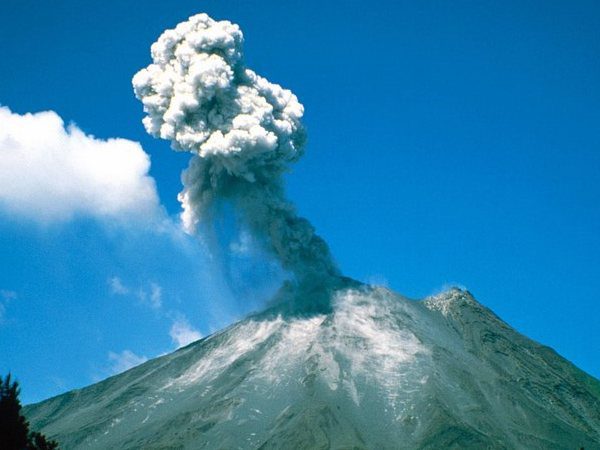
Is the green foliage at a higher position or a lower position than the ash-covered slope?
lower

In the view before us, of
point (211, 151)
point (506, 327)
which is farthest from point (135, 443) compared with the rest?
point (506, 327)

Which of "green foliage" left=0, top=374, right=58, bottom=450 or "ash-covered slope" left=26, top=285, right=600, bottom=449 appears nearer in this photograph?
"green foliage" left=0, top=374, right=58, bottom=450

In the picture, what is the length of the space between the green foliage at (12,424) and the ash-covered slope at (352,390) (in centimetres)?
5635

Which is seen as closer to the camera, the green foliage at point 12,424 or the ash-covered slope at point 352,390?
the green foliage at point 12,424

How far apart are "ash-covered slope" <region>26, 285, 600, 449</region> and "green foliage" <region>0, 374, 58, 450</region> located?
5635 centimetres

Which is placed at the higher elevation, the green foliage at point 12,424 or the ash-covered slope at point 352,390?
the ash-covered slope at point 352,390

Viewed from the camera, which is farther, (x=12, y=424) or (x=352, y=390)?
(x=352, y=390)

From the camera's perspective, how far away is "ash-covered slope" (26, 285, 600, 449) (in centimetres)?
7838

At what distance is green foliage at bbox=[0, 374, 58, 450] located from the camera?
2077 centimetres

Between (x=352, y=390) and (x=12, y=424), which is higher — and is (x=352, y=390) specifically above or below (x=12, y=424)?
above

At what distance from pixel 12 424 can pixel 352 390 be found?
6858 cm

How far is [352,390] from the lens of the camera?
86500mm

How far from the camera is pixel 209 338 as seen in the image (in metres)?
104

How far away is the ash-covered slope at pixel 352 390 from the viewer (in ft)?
257
